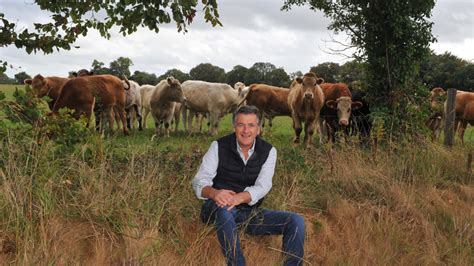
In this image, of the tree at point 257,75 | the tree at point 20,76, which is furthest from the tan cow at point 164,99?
the tree at point 257,75

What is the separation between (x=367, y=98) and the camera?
11.3 meters

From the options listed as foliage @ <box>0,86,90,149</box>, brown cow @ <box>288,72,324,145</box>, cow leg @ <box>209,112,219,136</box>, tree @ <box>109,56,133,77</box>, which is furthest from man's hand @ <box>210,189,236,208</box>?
tree @ <box>109,56,133,77</box>

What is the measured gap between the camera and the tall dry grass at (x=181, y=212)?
3857mm

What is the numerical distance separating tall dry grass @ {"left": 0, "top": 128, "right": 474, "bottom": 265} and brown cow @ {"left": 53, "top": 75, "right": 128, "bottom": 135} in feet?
17.0

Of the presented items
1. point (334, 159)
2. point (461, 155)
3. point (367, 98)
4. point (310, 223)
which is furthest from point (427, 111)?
point (310, 223)

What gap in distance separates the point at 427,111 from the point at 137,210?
25.5ft

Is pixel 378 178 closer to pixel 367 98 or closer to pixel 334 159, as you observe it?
pixel 334 159

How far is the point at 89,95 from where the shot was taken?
11.9 m

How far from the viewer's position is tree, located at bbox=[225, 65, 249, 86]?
86088mm

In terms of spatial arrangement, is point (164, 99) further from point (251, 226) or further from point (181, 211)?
point (251, 226)

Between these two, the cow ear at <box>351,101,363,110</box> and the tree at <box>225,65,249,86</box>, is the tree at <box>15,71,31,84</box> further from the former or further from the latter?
the tree at <box>225,65,249,86</box>

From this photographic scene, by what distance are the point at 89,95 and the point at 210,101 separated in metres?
6.32

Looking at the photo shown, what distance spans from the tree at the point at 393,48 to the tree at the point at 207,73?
74.8 m

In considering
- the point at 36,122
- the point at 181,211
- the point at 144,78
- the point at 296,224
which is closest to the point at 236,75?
the point at 144,78
